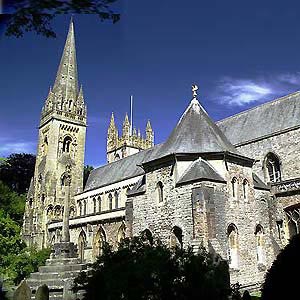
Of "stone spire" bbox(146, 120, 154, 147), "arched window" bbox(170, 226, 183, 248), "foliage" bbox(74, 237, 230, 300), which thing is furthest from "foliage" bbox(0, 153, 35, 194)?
"foliage" bbox(74, 237, 230, 300)

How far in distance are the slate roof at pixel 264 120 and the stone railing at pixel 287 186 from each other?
526cm

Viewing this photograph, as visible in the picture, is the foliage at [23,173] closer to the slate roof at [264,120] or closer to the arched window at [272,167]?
the slate roof at [264,120]

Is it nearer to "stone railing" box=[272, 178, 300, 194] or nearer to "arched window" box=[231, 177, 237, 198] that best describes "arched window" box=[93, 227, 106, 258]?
"arched window" box=[231, 177, 237, 198]

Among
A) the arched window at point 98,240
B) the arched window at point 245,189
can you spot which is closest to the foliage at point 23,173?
the arched window at point 98,240

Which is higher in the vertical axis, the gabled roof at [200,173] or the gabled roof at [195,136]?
the gabled roof at [195,136]

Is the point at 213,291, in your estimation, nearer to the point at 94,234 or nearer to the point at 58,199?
the point at 94,234

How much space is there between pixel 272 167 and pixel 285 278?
68.1 feet

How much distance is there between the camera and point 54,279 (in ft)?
43.6

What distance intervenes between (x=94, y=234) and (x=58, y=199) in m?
14.8

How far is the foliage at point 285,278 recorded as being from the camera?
7.11 metres

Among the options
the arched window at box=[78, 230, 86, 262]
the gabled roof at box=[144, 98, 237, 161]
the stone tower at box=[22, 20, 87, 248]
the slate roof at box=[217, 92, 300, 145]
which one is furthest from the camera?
the stone tower at box=[22, 20, 87, 248]

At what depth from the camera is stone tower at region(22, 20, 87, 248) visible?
41688 mm

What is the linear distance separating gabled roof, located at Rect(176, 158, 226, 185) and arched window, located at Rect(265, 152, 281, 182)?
9.88 meters

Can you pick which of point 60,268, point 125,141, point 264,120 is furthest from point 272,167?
point 125,141
